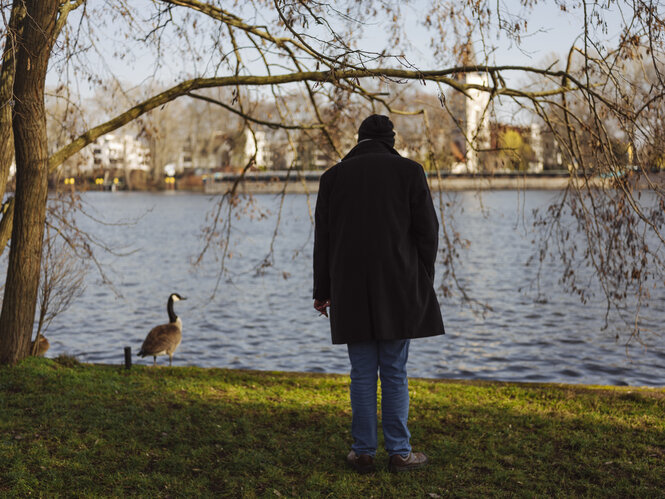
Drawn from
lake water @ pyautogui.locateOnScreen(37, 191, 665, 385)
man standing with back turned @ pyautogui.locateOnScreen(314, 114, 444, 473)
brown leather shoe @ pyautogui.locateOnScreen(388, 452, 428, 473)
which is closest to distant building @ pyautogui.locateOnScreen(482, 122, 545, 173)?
lake water @ pyautogui.locateOnScreen(37, 191, 665, 385)

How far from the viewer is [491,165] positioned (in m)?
7.81

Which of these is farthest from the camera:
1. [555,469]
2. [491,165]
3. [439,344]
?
[439,344]

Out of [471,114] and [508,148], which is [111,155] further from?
[508,148]

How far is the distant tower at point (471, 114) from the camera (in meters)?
7.17

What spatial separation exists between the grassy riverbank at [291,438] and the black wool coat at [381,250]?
3.29ft

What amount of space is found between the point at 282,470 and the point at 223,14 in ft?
16.2

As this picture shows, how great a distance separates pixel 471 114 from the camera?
826 centimetres

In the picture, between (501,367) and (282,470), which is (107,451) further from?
(501,367)

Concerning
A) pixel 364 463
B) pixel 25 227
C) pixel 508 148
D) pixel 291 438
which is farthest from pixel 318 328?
→ pixel 364 463

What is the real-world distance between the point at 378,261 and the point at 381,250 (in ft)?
0.22

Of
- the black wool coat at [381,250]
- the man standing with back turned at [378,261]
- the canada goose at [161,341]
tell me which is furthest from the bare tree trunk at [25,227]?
the black wool coat at [381,250]

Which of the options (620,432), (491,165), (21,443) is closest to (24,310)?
(21,443)

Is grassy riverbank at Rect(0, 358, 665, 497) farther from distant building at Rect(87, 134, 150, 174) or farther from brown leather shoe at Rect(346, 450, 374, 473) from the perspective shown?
distant building at Rect(87, 134, 150, 174)

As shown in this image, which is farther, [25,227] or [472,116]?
[472,116]
